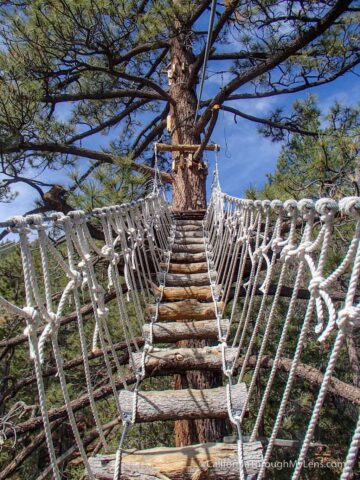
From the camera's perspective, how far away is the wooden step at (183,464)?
115cm

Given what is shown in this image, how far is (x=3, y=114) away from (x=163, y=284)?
142 centimetres

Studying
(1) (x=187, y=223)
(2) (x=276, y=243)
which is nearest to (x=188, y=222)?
(1) (x=187, y=223)

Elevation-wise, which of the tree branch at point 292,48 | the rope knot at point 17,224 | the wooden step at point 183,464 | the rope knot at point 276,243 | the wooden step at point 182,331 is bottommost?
the wooden step at point 183,464

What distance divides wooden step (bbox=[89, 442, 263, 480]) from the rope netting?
4 centimetres

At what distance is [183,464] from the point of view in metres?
1.18

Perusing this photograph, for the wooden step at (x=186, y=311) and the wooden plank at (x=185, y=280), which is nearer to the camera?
the wooden step at (x=186, y=311)

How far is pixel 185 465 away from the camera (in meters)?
1.18

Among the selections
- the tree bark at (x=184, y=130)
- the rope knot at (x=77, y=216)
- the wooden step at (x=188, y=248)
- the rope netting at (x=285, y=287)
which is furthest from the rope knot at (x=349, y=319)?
the tree bark at (x=184, y=130)

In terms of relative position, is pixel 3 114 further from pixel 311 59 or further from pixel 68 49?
pixel 311 59

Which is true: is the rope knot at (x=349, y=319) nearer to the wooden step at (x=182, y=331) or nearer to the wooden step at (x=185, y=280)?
the wooden step at (x=182, y=331)

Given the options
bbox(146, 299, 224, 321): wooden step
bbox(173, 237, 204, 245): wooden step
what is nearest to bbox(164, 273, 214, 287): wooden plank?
bbox(146, 299, 224, 321): wooden step

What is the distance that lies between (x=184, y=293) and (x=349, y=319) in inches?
64.6

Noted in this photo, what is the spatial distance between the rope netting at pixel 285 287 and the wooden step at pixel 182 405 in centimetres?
5

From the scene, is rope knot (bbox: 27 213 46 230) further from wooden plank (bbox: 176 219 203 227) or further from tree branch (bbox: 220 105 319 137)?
tree branch (bbox: 220 105 319 137)
